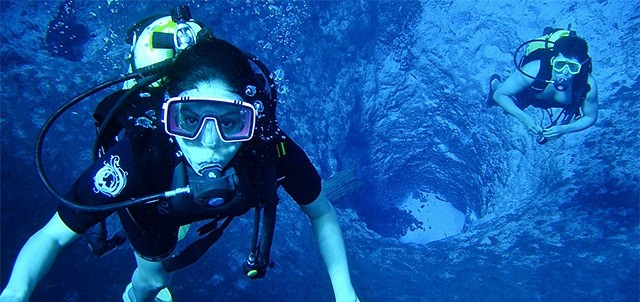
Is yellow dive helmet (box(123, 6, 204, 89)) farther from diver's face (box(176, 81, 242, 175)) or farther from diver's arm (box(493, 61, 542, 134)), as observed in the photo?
diver's arm (box(493, 61, 542, 134))

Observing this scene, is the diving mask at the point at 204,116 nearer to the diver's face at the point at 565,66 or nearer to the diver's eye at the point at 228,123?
the diver's eye at the point at 228,123

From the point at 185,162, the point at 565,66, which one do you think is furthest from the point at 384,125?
the point at 185,162

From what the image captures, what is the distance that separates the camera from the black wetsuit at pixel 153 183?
1675 mm

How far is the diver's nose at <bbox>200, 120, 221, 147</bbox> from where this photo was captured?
1.64m

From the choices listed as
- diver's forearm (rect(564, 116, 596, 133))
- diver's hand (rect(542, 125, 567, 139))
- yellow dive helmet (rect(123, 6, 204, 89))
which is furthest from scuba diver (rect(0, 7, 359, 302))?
diver's forearm (rect(564, 116, 596, 133))

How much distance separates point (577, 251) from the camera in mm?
5332

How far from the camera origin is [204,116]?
1.62 metres

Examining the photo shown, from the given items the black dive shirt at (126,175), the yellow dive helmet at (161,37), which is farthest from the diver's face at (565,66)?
the yellow dive helmet at (161,37)

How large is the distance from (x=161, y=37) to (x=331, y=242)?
1.73 m

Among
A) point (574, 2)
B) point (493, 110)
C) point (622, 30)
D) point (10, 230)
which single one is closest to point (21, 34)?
point (10, 230)

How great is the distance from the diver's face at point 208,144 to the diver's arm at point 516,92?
4.60 meters

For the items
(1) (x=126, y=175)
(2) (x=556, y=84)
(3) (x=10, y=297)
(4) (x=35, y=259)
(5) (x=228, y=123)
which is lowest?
(3) (x=10, y=297)

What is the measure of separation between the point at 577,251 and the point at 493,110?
110 inches

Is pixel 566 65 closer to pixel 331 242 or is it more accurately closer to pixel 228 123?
pixel 331 242
